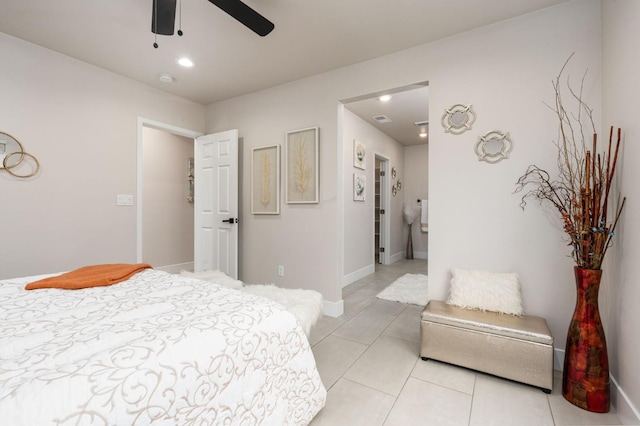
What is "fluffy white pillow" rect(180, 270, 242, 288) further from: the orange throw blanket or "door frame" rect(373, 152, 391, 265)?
"door frame" rect(373, 152, 391, 265)

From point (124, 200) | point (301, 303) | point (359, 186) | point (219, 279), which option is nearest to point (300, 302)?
point (301, 303)

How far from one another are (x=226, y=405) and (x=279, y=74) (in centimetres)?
301

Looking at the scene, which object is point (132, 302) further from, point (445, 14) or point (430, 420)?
point (445, 14)

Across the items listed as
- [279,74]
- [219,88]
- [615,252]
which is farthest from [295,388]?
[219,88]

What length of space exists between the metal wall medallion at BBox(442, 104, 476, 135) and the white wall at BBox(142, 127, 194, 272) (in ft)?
14.2

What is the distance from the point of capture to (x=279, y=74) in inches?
122

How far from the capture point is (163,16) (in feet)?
5.74

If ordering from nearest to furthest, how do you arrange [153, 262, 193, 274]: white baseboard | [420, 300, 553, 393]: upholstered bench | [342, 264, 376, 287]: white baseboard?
[420, 300, 553, 393]: upholstered bench, [342, 264, 376, 287]: white baseboard, [153, 262, 193, 274]: white baseboard

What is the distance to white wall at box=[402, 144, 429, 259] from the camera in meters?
6.39

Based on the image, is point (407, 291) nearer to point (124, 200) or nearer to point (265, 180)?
point (265, 180)

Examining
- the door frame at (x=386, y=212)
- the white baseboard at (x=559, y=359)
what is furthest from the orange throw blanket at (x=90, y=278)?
the door frame at (x=386, y=212)

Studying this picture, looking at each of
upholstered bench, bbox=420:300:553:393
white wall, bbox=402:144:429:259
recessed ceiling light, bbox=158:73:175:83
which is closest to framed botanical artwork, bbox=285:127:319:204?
recessed ceiling light, bbox=158:73:175:83

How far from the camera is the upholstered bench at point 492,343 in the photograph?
5.85 ft

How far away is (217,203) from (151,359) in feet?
10.0
